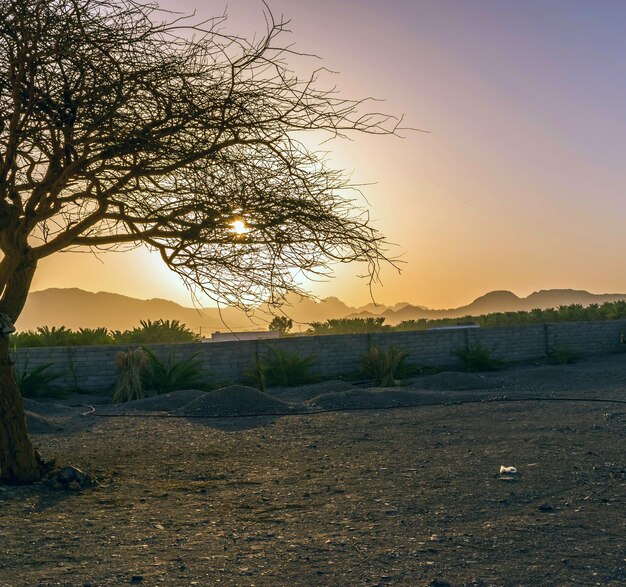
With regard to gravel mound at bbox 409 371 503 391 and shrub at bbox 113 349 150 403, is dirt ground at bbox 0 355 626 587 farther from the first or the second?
gravel mound at bbox 409 371 503 391

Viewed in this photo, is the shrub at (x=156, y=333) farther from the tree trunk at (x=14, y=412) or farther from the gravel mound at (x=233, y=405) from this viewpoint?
the tree trunk at (x=14, y=412)

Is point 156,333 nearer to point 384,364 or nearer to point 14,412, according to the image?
point 384,364

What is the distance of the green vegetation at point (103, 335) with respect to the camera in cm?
2211

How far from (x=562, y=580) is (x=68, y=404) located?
14.1 meters

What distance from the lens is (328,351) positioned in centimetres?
2275

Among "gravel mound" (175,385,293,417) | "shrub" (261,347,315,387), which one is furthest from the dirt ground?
"shrub" (261,347,315,387)

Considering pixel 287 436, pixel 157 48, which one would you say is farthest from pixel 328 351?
pixel 157 48

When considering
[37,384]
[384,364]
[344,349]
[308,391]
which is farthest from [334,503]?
[344,349]

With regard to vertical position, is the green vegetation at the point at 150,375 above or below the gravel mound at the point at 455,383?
above

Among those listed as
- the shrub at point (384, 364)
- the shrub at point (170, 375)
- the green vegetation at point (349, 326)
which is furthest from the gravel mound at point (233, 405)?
the green vegetation at point (349, 326)

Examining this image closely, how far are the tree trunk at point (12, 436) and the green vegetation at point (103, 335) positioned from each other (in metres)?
12.9

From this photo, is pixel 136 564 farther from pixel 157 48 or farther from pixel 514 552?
pixel 157 48

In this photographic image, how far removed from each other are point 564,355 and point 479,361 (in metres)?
3.70

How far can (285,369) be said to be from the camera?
20.7 meters
